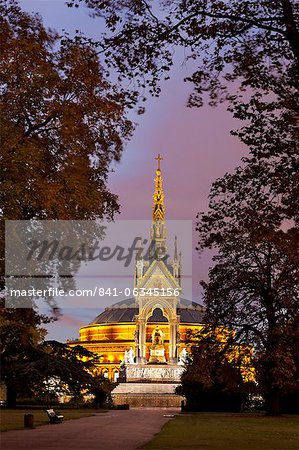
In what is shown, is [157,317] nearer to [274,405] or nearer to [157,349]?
[157,349]

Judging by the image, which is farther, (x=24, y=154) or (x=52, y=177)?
(x=52, y=177)

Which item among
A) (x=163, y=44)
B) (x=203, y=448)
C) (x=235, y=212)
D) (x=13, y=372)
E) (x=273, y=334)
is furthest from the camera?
(x=13, y=372)

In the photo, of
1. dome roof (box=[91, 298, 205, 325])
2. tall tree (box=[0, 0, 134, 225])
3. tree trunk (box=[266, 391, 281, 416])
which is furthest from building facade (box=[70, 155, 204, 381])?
tall tree (box=[0, 0, 134, 225])

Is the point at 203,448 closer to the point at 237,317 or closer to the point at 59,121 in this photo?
the point at 59,121

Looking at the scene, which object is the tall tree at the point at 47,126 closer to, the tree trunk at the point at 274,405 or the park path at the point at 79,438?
the park path at the point at 79,438

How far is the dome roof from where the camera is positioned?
12600 centimetres

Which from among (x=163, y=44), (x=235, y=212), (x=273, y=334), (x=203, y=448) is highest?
(x=163, y=44)

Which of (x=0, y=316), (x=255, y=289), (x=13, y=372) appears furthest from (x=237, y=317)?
(x=0, y=316)

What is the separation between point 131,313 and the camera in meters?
131

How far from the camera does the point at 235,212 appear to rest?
21453 millimetres

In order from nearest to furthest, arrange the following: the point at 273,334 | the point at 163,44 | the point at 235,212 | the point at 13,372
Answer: the point at 163,44, the point at 235,212, the point at 273,334, the point at 13,372

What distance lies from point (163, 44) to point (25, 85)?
6412mm

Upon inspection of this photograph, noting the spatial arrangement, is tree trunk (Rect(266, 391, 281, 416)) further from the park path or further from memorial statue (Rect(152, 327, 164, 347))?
memorial statue (Rect(152, 327, 164, 347))

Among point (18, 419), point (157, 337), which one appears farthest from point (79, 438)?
point (157, 337)
